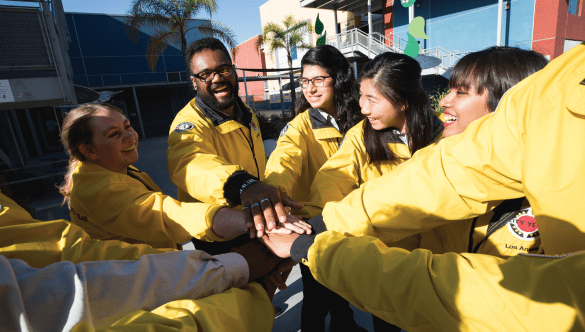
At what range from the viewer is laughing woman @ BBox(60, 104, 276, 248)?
5.04ft

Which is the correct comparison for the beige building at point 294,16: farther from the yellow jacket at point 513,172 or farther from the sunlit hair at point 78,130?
the yellow jacket at point 513,172

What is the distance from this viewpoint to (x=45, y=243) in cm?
106

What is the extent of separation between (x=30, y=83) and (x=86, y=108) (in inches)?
158

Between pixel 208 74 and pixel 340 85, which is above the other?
pixel 208 74

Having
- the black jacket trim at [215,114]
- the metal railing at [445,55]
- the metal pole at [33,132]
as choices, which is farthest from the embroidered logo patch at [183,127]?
the metal pole at [33,132]

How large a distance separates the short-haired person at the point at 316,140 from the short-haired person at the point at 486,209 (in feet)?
3.15

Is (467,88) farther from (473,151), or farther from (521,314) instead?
(521,314)

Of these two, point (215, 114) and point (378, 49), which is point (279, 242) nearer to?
point (215, 114)

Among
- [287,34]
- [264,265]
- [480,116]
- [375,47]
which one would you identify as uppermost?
[287,34]

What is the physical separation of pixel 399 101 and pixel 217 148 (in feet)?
4.14

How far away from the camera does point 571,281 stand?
0.62 metres

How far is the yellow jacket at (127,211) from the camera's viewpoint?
1.53m

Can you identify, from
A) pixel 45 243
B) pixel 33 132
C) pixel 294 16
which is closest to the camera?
pixel 45 243

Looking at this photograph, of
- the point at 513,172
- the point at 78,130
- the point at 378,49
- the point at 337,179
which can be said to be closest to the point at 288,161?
the point at 337,179
